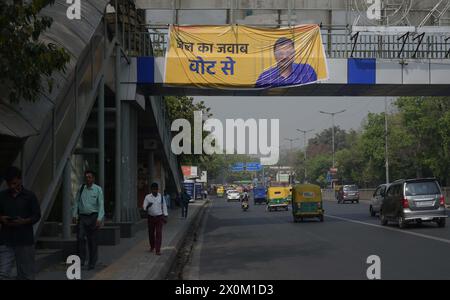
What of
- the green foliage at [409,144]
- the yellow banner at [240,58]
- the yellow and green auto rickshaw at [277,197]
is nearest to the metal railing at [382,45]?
the yellow banner at [240,58]

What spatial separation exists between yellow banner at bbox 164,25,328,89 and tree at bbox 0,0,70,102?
14.5 meters

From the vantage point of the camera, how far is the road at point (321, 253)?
485 inches

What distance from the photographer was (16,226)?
8391 millimetres

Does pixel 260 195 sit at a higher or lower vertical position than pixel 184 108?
lower

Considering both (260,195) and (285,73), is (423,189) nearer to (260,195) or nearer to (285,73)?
(285,73)

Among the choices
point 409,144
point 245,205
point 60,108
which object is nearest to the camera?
point 60,108

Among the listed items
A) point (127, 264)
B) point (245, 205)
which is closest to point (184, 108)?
point (245, 205)

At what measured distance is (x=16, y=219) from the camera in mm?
8383

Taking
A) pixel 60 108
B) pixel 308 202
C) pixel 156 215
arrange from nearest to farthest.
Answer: pixel 60 108
pixel 156 215
pixel 308 202

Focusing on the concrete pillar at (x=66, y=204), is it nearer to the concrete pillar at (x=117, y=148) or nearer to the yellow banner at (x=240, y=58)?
the concrete pillar at (x=117, y=148)

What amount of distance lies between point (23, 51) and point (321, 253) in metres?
9.47

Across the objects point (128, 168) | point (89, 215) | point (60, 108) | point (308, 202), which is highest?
point (60, 108)

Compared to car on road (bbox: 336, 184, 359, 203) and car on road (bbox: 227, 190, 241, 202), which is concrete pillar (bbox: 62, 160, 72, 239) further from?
car on road (bbox: 227, 190, 241, 202)
